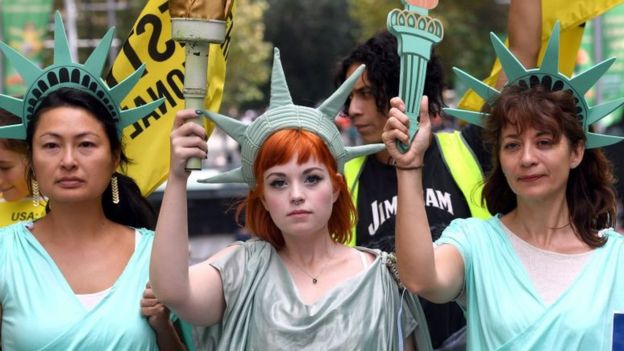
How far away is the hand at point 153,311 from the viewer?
3350 mm

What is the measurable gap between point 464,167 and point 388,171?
31 centimetres

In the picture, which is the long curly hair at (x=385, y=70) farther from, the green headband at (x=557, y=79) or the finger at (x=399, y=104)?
the finger at (x=399, y=104)

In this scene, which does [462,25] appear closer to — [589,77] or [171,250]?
[589,77]

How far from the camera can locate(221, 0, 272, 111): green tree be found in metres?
36.7

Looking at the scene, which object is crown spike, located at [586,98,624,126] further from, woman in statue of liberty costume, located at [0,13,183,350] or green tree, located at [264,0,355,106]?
green tree, located at [264,0,355,106]

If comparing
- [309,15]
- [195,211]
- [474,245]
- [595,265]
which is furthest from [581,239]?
[309,15]

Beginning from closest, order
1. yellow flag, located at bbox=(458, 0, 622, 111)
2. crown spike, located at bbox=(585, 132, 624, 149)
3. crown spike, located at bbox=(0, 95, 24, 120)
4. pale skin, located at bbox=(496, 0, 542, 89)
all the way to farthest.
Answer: crown spike, located at bbox=(585, 132, 624, 149) → crown spike, located at bbox=(0, 95, 24, 120) → pale skin, located at bbox=(496, 0, 542, 89) → yellow flag, located at bbox=(458, 0, 622, 111)

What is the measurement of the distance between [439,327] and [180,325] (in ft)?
3.47

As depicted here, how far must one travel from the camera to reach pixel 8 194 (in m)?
4.51

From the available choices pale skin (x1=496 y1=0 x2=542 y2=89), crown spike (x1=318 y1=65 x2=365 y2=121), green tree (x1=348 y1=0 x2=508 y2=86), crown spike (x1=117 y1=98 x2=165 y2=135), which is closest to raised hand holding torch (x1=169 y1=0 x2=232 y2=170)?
crown spike (x1=318 y1=65 x2=365 y2=121)

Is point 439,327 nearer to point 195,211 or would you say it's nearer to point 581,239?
point 581,239

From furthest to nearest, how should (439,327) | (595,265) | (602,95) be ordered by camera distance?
1. (602,95)
2. (439,327)
3. (595,265)

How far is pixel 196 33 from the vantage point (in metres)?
3.02

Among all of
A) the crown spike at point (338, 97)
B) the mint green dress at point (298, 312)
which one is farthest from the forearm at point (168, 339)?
the crown spike at point (338, 97)
